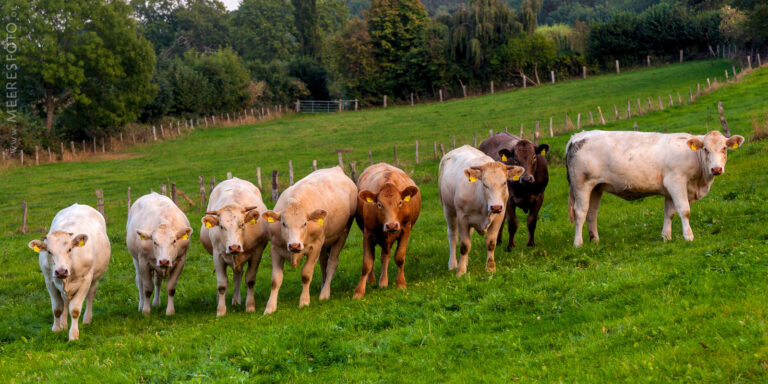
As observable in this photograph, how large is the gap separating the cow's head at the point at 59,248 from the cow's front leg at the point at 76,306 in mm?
489

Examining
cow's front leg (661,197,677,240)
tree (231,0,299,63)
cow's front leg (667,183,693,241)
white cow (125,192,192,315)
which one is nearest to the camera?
white cow (125,192,192,315)

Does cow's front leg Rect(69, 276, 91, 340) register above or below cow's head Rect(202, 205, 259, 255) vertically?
below

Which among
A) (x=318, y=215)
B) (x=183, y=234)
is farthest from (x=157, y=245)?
(x=318, y=215)

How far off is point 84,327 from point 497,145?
10.5 m

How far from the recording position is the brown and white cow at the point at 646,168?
12516 mm

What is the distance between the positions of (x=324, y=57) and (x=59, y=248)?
81.3 meters

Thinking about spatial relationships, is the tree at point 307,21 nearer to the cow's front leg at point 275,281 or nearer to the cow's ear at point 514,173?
the cow's ear at point 514,173

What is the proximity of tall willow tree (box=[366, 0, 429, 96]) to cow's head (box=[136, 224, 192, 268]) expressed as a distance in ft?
199

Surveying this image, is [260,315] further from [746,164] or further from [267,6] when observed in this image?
[267,6]

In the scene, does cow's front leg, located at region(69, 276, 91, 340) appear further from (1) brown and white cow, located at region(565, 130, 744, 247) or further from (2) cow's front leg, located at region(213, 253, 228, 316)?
(1) brown and white cow, located at region(565, 130, 744, 247)

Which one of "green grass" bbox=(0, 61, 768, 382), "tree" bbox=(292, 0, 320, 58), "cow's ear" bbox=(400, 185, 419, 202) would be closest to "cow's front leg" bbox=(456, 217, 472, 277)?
"green grass" bbox=(0, 61, 768, 382)

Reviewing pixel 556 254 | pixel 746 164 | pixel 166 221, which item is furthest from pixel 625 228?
pixel 166 221

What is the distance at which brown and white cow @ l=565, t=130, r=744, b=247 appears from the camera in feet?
41.1

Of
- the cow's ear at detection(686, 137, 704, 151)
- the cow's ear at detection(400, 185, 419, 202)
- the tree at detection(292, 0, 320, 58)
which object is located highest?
the tree at detection(292, 0, 320, 58)
